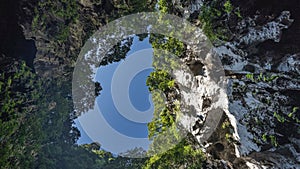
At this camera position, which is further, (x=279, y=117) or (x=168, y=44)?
(x=168, y=44)

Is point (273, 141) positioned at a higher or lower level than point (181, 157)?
lower

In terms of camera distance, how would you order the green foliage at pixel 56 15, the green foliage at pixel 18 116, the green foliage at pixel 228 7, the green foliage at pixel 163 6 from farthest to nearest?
the green foliage at pixel 56 15 < the green foliage at pixel 163 6 < the green foliage at pixel 18 116 < the green foliage at pixel 228 7

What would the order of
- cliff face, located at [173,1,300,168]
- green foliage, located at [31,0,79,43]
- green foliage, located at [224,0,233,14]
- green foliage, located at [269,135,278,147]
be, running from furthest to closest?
green foliage, located at [31,0,79,43], green foliage, located at [224,0,233,14], cliff face, located at [173,1,300,168], green foliage, located at [269,135,278,147]

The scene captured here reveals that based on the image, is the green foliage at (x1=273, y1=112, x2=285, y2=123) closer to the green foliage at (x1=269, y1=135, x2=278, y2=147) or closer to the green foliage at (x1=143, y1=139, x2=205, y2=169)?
the green foliage at (x1=269, y1=135, x2=278, y2=147)

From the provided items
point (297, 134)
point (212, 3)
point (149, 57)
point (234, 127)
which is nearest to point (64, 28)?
point (149, 57)

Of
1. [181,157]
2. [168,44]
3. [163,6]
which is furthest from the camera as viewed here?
[181,157]

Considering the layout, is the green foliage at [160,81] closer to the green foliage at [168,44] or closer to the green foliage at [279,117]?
the green foliage at [168,44]

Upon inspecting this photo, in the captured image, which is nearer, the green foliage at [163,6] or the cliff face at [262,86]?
the cliff face at [262,86]

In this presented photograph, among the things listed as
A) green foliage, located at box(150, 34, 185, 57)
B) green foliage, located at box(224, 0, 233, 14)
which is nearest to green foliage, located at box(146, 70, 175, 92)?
green foliage, located at box(150, 34, 185, 57)

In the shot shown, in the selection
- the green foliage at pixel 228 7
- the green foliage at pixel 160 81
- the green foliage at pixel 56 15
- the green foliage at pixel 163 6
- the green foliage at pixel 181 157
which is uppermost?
the green foliage at pixel 56 15

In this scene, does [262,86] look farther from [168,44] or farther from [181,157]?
[181,157]

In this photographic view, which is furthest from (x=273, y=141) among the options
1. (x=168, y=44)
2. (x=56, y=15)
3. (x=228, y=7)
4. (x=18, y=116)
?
(x=56, y=15)

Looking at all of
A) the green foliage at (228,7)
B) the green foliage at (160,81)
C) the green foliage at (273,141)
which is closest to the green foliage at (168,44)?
the green foliage at (160,81)
